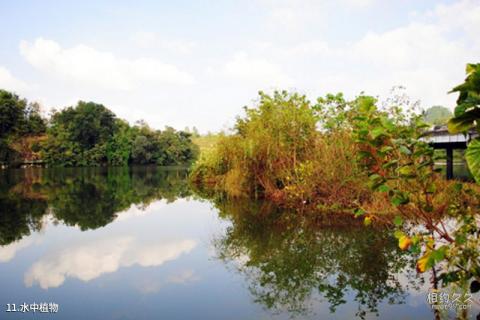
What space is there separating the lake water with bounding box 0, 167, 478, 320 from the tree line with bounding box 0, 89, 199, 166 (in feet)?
135

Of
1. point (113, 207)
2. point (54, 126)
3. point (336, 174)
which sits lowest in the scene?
point (113, 207)

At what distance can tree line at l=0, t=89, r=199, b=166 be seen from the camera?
44375 mm

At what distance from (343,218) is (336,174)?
4.90 feet

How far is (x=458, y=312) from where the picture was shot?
3361 mm

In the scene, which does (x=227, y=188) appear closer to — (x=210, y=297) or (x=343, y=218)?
(x=343, y=218)

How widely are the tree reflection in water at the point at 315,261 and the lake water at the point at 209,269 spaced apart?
0.01 metres

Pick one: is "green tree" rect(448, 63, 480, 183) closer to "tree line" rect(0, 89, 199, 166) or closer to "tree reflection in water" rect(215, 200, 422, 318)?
"tree reflection in water" rect(215, 200, 422, 318)

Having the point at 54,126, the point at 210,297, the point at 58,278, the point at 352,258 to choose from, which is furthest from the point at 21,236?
the point at 54,126

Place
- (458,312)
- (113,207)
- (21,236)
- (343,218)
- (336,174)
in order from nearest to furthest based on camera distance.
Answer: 1. (458,312)
2. (21,236)
3. (343,218)
4. (336,174)
5. (113,207)

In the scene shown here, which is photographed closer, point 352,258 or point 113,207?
point 352,258

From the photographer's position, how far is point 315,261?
517cm

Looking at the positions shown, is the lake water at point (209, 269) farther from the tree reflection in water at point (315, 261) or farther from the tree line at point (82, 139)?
the tree line at point (82, 139)

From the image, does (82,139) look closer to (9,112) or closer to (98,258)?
(9,112)

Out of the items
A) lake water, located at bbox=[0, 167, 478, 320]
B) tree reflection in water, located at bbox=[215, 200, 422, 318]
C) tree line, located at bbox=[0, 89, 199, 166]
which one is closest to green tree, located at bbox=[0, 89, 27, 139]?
tree line, located at bbox=[0, 89, 199, 166]
